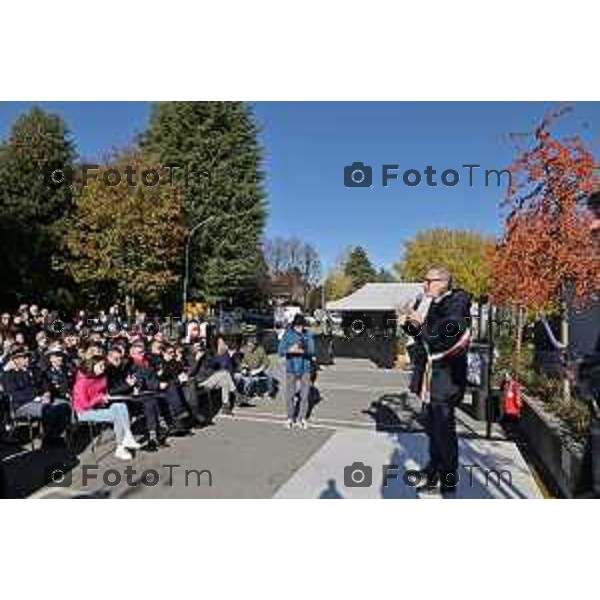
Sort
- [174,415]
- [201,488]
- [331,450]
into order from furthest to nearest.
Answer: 1. [174,415]
2. [331,450]
3. [201,488]

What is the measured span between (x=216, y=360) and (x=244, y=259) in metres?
23.4

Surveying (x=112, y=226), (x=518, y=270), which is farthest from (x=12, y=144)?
(x=518, y=270)

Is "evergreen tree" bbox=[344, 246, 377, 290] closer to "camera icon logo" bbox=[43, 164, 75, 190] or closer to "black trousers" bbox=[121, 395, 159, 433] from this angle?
"camera icon logo" bbox=[43, 164, 75, 190]

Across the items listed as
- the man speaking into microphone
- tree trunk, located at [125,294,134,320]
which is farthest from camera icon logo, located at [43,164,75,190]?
the man speaking into microphone

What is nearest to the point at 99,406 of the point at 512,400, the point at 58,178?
the point at 512,400

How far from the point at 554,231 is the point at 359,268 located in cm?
5862

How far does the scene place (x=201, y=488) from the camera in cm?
647

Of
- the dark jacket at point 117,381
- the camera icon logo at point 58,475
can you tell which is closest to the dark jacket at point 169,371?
the dark jacket at point 117,381

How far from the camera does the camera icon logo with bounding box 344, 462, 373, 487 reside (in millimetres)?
6691

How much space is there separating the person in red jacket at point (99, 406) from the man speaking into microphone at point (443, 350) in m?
3.29

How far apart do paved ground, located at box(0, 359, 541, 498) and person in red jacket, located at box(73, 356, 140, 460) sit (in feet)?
0.60

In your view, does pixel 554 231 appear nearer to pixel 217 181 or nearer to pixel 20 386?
pixel 20 386

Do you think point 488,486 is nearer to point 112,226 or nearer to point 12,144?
point 112,226
